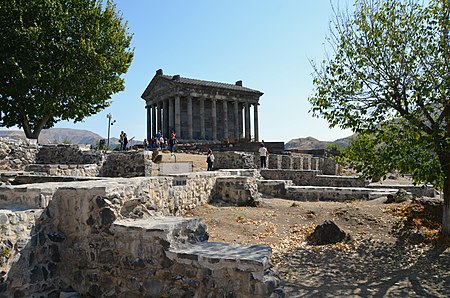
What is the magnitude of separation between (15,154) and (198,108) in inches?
1325

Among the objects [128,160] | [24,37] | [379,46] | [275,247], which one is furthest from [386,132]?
[24,37]

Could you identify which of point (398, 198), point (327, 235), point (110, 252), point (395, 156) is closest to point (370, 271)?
point (327, 235)

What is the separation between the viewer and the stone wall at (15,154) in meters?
15.8

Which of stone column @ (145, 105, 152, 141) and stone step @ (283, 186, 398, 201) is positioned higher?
stone column @ (145, 105, 152, 141)

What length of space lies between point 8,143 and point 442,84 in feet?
57.0

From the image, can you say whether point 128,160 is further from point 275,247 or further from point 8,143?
point 275,247

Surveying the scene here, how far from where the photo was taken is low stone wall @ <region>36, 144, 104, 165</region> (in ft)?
57.1

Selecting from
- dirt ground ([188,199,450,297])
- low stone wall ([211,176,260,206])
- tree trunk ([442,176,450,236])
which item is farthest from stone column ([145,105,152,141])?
tree trunk ([442,176,450,236])

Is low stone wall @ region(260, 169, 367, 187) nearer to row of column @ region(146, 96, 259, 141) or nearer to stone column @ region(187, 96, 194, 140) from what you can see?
row of column @ region(146, 96, 259, 141)

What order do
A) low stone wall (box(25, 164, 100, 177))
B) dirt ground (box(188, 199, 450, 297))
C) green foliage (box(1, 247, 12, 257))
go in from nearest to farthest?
green foliage (box(1, 247, 12, 257)) < dirt ground (box(188, 199, 450, 297)) < low stone wall (box(25, 164, 100, 177))

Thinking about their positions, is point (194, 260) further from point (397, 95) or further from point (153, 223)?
point (397, 95)

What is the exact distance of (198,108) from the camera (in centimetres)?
4891

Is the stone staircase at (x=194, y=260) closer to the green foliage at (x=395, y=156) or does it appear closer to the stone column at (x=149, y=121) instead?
the green foliage at (x=395, y=156)

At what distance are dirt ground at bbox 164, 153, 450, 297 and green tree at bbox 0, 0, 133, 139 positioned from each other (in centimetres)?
1508
